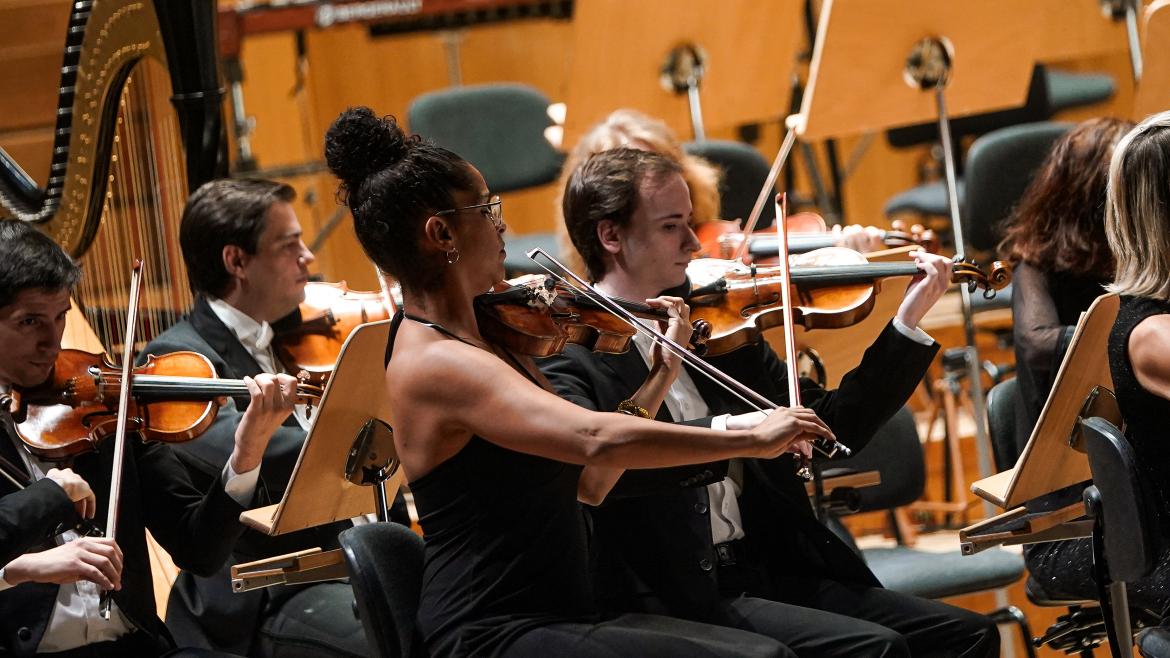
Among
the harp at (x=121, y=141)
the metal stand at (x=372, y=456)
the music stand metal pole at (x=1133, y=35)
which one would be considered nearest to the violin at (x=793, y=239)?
the metal stand at (x=372, y=456)

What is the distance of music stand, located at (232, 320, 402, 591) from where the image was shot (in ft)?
6.70

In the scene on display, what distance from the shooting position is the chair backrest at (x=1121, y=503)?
76.5 inches

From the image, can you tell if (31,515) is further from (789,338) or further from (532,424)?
(789,338)

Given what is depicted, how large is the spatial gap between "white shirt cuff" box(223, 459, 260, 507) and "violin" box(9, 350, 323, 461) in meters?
0.09

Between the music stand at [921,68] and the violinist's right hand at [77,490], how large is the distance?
1.99 metres

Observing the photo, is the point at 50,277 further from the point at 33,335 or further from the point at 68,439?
the point at 68,439

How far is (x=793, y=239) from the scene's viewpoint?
297 cm

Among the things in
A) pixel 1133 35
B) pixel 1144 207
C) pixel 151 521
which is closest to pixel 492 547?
pixel 151 521

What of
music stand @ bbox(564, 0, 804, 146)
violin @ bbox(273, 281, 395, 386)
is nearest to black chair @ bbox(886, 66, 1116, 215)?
music stand @ bbox(564, 0, 804, 146)

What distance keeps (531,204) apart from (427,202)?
439 cm

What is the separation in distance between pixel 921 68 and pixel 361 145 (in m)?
2.18

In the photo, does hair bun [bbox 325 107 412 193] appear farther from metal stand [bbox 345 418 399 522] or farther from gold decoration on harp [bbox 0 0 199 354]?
gold decoration on harp [bbox 0 0 199 354]

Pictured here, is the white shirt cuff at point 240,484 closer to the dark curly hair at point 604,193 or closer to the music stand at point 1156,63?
the dark curly hair at point 604,193

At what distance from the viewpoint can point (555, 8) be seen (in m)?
5.75
